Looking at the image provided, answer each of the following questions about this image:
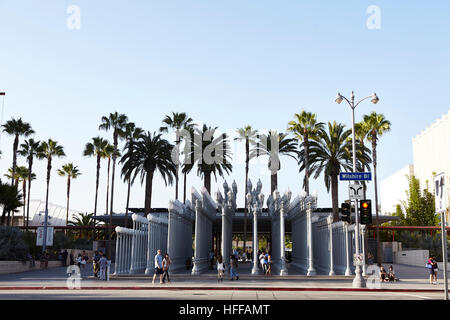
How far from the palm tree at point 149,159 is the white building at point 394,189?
234 ft

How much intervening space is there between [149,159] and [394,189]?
86819 millimetres

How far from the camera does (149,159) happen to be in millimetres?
47406

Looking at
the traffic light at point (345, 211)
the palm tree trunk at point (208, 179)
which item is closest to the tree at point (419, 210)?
the palm tree trunk at point (208, 179)

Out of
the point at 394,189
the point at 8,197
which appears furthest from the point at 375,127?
the point at 394,189

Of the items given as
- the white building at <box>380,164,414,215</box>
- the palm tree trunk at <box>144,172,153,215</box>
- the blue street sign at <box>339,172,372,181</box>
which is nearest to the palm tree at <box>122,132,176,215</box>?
the palm tree trunk at <box>144,172,153,215</box>

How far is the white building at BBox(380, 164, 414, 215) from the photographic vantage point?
10912 cm

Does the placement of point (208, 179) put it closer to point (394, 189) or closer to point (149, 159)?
point (149, 159)

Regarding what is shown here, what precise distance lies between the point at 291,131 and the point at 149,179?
583 inches

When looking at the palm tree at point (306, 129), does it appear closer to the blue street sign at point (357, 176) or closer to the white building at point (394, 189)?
the blue street sign at point (357, 176)

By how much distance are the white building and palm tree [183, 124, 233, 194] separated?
219 ft

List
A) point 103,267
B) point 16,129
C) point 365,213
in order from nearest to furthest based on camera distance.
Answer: point 365,213, point 103,267, point 16,129

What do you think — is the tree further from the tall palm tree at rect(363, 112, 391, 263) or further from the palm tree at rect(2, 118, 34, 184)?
the palm tree at rect(2, 118, 34, 184)

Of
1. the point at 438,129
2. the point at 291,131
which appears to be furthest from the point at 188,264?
the point at 438,129

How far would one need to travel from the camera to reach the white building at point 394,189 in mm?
109125
